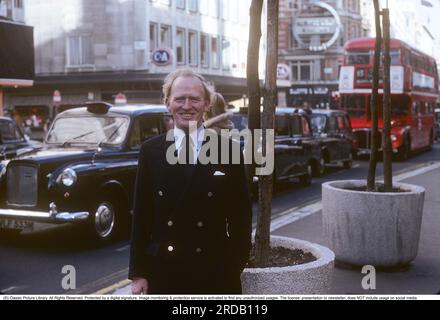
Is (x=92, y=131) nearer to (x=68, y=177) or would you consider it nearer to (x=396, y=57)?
(x=68, y=177)

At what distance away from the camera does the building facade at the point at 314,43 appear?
48.2m

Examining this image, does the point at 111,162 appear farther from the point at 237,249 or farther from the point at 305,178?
the point at 305,178

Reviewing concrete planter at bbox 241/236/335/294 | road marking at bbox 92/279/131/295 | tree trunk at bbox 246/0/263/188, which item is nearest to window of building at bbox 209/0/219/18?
road marking at bbox 92/279/131/295

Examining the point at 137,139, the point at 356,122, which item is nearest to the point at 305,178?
the point at 137,139

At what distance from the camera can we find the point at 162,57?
24.7m

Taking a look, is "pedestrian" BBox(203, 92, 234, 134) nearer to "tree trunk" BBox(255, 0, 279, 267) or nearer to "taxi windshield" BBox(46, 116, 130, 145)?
"tree trunk" BBox(255, 0, 279, 267)

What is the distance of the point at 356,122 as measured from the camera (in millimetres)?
21688

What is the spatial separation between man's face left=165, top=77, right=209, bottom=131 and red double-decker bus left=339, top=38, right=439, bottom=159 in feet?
57.6

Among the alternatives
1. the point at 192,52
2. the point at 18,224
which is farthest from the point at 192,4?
the point at 18,224

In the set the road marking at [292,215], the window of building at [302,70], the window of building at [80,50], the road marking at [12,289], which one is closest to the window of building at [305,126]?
the road marking at [292,215]

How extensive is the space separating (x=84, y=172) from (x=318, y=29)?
44.3 metres

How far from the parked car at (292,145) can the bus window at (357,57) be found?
27.4 ft

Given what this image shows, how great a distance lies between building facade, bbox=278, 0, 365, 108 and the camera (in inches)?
1898
